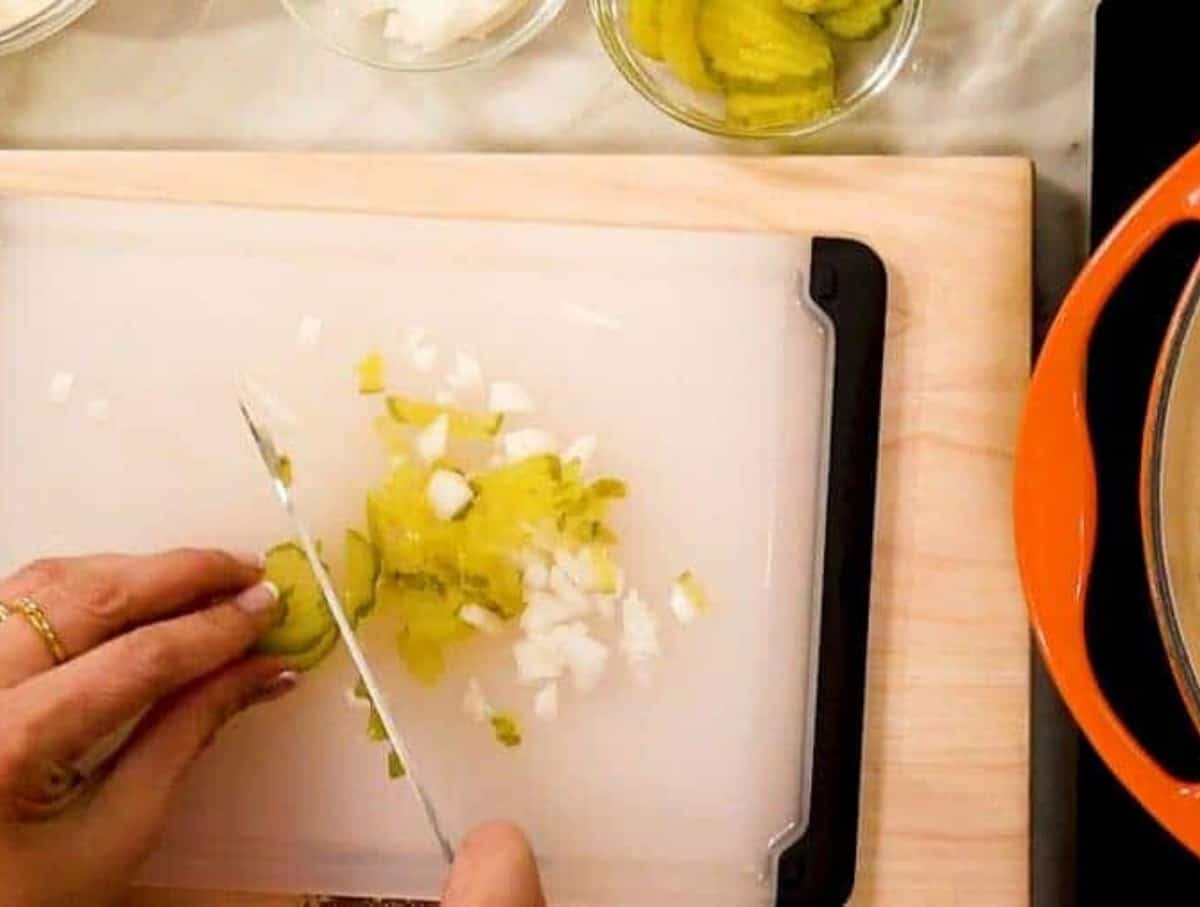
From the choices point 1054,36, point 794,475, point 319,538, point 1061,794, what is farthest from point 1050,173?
point 319,538

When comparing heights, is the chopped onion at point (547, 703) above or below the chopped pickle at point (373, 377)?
below

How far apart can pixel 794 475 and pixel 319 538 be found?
0.25m

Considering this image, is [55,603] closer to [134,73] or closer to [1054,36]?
[134,73]

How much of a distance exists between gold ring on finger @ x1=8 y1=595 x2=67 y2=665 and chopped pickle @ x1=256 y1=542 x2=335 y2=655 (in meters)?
0.10

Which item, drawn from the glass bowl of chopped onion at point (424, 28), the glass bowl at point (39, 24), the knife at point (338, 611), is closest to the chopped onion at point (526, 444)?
the knife at point (338, 611)

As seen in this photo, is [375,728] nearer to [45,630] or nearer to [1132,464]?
[45,630]

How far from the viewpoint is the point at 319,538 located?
979 millimetres

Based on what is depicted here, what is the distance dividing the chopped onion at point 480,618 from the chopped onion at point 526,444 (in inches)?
3.1

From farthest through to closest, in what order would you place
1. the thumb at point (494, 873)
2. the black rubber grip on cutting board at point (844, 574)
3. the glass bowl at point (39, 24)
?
the glass bowl at point (39, 24)
the black rubber grip on cutting board at point (844, 574)
the thumb at point (494, 873)

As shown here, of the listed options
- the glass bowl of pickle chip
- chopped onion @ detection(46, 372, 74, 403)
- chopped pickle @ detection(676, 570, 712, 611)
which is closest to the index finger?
chopped onion @ detection(46, 372, 74, 403)

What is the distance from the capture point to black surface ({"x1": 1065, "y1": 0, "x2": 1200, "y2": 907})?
2.92 ft

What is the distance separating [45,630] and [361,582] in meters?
0.16

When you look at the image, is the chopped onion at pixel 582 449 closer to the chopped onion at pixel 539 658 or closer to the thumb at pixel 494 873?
the chopped onion at pixel 539 658

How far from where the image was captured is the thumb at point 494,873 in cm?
81
